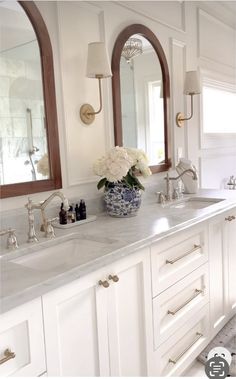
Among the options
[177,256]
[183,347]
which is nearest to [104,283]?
[177,256]

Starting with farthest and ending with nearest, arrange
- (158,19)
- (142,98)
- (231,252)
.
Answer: (158,19)
(142,98)
(231,252)

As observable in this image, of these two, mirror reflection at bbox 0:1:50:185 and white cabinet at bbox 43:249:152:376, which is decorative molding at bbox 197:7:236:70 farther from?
white cabinet at bbox 43:249:152:376

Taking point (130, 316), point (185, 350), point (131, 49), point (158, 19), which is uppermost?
point (158, 19)

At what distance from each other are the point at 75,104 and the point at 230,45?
87.7 inches

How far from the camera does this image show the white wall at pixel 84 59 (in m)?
1.64

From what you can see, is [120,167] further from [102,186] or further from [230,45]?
[230,45]

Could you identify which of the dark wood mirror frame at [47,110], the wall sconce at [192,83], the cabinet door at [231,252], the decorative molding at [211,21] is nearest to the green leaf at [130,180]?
the dark wood mirror frame at [47,110]

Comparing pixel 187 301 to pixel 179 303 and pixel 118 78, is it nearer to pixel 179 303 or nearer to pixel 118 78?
pixel 179 303

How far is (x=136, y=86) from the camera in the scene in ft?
6.86

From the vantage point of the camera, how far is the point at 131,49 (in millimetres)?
2059

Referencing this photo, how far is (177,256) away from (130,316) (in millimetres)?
397

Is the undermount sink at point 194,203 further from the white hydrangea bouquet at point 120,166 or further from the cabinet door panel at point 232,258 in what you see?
the white hydrangea bouquet at point 120,166

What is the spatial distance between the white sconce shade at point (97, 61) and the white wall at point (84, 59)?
102 mm

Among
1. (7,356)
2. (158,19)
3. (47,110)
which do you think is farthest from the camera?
(158,19)
